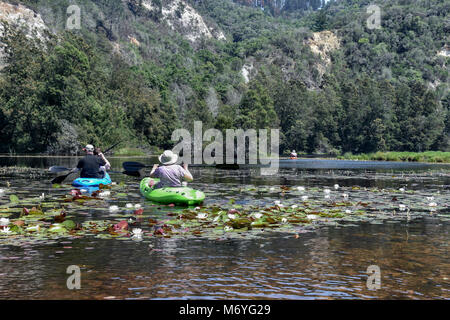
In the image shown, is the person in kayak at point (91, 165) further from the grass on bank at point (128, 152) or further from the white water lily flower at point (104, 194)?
the grass on bank at point (128, 152)

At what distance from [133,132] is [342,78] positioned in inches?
4106

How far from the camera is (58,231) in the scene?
14.8m

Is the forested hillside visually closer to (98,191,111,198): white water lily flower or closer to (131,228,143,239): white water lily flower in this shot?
(98,191,111,198): white water lily flower

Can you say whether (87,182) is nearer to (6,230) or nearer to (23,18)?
(6,230)

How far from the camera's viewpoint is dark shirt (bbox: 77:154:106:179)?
27.8 meters

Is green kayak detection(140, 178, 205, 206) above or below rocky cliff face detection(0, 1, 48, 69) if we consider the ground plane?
below

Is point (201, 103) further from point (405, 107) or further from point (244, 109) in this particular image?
point (405, 107)

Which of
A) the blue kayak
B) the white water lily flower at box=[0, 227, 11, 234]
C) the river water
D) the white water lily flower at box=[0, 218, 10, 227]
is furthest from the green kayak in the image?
the white water lily flower at box=[0, 227, 11, 234]

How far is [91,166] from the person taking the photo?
91.7ft

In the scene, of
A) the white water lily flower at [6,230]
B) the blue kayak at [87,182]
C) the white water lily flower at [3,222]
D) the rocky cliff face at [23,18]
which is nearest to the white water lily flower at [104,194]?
the blue kayak at [87,182]

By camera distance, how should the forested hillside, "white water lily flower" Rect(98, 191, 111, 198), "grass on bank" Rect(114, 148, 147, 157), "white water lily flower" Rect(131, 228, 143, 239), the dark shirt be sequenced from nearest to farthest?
"white water lily flower" Rect(131, 228, 143, 239)
"white water lily flower" Rect(98, 191, 111, 198)
the dark shirt
the forested hillside
"grass on bank" Rect(114, 148, 147, 157)

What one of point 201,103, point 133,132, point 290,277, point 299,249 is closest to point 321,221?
point 299,249
